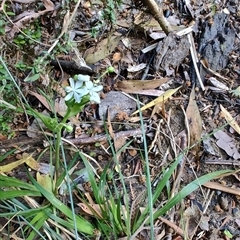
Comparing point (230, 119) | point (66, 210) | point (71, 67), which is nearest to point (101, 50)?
point (71, 67)

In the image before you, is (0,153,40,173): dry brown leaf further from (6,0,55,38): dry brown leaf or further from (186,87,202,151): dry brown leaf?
(186,87,202,151): dry brown leaf

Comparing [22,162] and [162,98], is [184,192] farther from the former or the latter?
[22,162]

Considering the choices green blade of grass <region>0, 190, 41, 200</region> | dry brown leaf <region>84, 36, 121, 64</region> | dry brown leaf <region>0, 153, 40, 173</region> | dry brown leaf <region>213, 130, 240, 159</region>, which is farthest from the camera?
dry brown leaf <region>84, 36, 121, 64</region>

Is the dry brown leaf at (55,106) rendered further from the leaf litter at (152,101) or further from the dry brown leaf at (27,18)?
the dry brown leaf at (27,18)

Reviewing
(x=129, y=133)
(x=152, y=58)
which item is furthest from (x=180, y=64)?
(x=129, y=133)

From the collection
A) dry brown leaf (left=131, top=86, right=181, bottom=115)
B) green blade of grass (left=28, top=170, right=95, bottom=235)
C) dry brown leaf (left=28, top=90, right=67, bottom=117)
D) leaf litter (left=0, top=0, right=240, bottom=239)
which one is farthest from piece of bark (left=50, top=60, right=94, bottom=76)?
green blade of grass (left=28, top=170, right=95, bottom=235)

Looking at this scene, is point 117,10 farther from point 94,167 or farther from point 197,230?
point 197,230

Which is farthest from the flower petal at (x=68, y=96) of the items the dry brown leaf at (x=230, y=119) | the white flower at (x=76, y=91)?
the dry brown leaf at (x=230, y=119)

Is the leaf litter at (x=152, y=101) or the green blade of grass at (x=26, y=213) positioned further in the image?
the leaf litter at (x=152, y=101)

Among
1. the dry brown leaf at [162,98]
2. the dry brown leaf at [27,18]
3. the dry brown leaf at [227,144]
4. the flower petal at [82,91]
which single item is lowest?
the dry brown leaf at [227,144]
